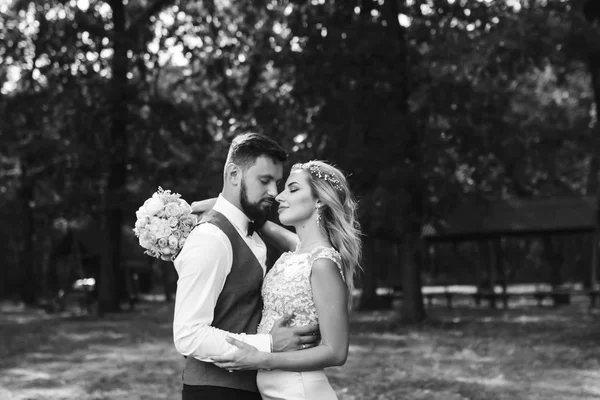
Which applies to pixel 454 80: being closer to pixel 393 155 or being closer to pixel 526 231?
pixel 393 155

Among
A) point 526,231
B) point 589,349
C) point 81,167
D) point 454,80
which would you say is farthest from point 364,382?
point 526,231

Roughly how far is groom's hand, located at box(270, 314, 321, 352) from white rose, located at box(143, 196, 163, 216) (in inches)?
38.6

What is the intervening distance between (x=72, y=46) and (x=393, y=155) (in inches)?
571

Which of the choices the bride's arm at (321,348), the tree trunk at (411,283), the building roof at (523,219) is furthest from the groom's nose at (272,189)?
the building roof at (523,219)

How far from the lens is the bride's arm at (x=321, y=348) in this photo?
4.24 m

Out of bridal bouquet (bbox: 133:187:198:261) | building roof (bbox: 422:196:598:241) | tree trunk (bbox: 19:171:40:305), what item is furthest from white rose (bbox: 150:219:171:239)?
tree trunk (bbox: 19:171:40:305)

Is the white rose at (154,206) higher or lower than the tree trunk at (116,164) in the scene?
lower

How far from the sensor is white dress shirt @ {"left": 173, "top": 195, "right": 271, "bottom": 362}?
13.9ft

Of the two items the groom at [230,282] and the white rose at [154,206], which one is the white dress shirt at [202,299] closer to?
the groom at [230,282]

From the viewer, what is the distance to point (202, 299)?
4.28 m

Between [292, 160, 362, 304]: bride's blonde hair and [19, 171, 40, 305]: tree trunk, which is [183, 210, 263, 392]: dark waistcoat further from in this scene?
[19, 171, 40, 305]: tree trunk

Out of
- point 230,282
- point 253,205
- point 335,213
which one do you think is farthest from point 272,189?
point 230,282

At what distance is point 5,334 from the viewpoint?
25516mm

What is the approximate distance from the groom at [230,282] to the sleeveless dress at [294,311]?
0.25ft
